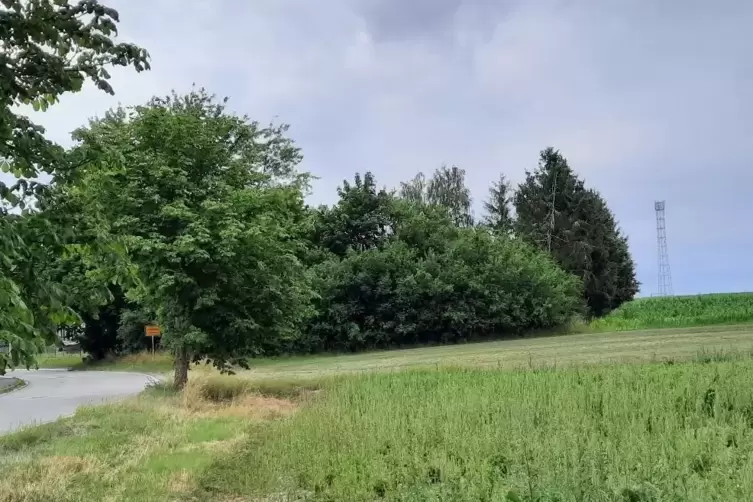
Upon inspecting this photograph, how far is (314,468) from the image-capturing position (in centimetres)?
733

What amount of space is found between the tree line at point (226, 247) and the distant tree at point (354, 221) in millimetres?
108

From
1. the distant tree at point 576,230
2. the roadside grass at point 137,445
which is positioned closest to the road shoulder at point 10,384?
the roadside grass at point 137,445

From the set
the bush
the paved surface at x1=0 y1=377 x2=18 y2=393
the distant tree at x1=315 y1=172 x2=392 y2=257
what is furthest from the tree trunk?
the distant tree at x1=315 y1=172 x2=392 y2=257

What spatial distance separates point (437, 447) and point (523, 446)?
3.38 feet

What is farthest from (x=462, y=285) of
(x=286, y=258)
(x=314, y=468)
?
(x=314, y=468)

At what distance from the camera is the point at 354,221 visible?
44.8m

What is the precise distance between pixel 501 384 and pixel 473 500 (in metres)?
7.17

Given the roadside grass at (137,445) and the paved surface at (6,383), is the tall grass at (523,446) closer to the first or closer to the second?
the roadside grass at (137,445)

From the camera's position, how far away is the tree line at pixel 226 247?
468 centimetres

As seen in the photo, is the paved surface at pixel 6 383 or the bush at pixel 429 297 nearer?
the paved surface at pixel 6 383

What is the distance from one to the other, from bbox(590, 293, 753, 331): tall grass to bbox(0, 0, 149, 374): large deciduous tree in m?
35.4

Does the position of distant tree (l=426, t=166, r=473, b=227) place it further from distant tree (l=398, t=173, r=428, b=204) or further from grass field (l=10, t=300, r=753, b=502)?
grass field (l=10, t=300, r=753, b=502)

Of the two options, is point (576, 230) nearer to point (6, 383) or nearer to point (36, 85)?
point (6, 383)

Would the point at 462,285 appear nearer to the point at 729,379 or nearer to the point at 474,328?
the point at 474,328
